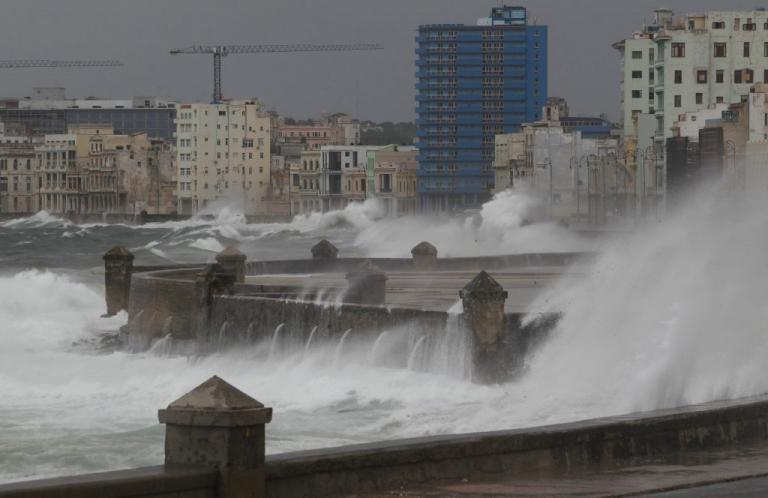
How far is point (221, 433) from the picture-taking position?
1021 cm

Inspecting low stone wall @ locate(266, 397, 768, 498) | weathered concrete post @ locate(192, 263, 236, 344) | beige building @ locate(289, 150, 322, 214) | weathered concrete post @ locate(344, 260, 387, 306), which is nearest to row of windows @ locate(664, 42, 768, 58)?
weathered concrete post @ locate(192, 263, 236, 344)

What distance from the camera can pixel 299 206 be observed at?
196m

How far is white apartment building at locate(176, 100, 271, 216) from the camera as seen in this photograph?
606 feet

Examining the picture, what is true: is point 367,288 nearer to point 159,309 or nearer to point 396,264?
point 159,309

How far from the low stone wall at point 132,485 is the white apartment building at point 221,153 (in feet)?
572

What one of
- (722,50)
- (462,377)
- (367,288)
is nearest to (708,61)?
(722,50)

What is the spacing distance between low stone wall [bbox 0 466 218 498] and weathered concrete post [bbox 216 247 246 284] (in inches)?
784

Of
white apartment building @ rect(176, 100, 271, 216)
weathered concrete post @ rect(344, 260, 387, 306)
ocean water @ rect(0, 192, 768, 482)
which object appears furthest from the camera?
white apartment building @ rect(176, 100, 271, 216)

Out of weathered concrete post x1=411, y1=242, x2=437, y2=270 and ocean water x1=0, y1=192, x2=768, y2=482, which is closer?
ocean water x1=0, y1=192, x2=768, y2=482

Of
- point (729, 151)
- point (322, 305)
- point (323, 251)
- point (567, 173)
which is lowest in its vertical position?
point (567, 173)

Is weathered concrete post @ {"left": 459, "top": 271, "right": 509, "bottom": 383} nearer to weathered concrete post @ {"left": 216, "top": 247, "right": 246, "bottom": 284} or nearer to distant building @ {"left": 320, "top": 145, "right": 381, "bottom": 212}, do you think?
weathered concrete post @ {"left": 216, "top": 247, "right": 246, "bottom": 284}

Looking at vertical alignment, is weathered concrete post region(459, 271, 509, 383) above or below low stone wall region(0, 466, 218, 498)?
below

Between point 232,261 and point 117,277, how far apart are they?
671cm

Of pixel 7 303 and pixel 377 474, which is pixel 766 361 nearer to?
pixel 377 474
